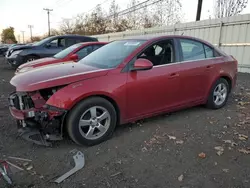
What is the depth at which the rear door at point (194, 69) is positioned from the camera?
407 cm

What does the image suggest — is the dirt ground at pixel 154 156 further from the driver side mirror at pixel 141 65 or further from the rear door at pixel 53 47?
the rear door at pixel 53 47

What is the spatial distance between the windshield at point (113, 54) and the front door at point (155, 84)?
0.25m

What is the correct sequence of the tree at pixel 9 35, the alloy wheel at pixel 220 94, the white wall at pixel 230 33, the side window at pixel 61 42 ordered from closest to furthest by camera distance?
the alloy wheel at pixel 220 94
the white wall at pixel 230 33
the side window at pixel 61 42
the tree at pixel 9 35

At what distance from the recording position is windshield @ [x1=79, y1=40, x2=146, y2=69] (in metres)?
3.59

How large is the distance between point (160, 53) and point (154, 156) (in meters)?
1.93

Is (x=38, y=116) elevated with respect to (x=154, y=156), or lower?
elevated

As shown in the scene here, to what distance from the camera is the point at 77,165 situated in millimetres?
2754

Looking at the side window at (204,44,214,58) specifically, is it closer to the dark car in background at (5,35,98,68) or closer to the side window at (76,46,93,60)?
the side window at (76,46,93,60)

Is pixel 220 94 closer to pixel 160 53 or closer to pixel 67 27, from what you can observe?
pixel 160 53

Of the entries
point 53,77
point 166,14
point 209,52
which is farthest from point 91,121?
point 166,14

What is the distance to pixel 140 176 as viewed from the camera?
2.54 meters

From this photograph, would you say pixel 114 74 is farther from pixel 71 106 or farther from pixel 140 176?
pixel 140 176

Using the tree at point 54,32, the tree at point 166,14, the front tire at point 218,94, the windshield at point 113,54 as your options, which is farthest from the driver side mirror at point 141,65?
the tree at point 54,32

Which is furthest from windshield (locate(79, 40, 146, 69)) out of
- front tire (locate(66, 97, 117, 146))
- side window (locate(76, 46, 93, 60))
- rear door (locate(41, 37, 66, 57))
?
rear door (locate(41, 37, 66, 57))
